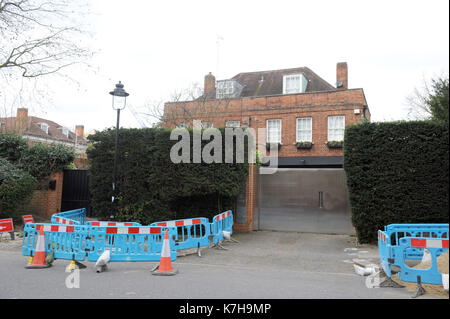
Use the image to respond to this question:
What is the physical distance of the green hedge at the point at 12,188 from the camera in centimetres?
1298

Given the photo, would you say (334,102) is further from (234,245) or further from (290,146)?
(234,245)

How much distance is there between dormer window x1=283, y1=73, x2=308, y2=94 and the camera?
25.8m

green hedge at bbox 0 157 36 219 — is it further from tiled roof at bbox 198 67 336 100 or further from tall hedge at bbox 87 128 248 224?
tiled roof at bbox 198 67 336 100

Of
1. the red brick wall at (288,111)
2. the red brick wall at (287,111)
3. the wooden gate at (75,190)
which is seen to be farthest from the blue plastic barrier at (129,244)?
the red brick wall at (288,111)

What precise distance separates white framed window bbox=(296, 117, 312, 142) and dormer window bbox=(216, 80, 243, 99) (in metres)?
5.66

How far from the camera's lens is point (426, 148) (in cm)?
973

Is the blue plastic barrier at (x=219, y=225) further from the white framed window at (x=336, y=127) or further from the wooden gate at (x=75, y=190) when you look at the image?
the white framed window at (x=336, y=127)

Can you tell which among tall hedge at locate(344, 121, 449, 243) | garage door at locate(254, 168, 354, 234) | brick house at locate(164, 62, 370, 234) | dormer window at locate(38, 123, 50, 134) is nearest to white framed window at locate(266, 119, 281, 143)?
brick house at locate(164, 62, 370, 234)

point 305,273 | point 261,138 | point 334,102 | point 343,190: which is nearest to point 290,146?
point 261,138

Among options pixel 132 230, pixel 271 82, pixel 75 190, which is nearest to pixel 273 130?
pixel 271 82

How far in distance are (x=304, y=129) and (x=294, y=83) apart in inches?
158

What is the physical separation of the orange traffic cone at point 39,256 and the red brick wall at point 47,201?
825 cm

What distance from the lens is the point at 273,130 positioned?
2519 cm

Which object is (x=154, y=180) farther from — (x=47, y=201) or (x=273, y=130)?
(x=273, y=130)
